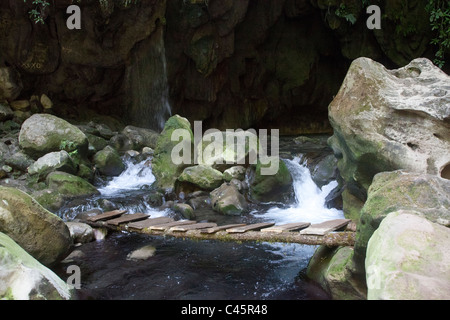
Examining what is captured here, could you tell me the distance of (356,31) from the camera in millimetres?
14938

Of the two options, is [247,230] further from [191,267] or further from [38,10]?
[38,10]

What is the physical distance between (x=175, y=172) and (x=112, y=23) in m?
6.16

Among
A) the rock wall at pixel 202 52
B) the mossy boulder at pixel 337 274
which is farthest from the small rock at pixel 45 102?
the mossy boulder at pixel 337 274

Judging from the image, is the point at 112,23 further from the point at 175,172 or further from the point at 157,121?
the point at 175,172

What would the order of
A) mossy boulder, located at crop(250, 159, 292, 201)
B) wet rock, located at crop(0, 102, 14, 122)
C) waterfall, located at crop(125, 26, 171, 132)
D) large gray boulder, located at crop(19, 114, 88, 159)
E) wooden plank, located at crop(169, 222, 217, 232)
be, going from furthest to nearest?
waterfall, located at crop(125, 26, 171, 132) → wet rock, located at crop(0, 102, 14, 122) → large gray boulder, located at crop(19, 114, 88, 159) → mossy boulder, located at crop(250, 159, 292, 201) → wooden plank, located at crop(169, 222, 217, 232)

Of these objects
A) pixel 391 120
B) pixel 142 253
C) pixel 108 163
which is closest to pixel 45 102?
pixel 108 163

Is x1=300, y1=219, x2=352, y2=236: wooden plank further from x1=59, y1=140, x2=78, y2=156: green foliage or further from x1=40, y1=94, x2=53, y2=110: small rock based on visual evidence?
x1=40, y1=94, x2=53, y2=110: small rock

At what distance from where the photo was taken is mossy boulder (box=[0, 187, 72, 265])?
4.10m

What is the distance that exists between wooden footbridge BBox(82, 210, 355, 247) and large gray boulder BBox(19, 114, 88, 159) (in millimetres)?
3491

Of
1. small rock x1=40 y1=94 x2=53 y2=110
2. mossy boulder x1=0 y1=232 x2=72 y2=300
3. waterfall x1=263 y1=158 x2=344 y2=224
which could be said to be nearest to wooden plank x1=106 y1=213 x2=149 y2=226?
waterfall x1=263 y1=158 x2=344 y2=224

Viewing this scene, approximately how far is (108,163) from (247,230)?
5.86 metres

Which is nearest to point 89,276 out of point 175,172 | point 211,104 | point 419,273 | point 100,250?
point 100,250

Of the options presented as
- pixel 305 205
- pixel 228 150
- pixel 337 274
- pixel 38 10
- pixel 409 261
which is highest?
pixel 38 10

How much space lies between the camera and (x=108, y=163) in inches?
368
